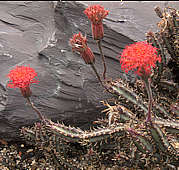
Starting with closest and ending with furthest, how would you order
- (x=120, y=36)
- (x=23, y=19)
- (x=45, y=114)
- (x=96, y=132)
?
(x=96, y=132)
(x=45, y=114)
(x=120, y=36)
(x=23, y=19)

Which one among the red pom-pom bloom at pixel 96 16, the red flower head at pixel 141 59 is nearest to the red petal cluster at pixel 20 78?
the red pom-pom bloom at pixel 96 16

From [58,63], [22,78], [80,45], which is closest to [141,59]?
[80,45]

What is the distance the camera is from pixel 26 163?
2.31 meters

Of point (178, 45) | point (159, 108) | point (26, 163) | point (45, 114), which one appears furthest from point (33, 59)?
point (178, 45)

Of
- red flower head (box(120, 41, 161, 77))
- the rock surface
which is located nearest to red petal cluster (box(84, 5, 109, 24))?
red flower head (box(120, 41, 161, 77))

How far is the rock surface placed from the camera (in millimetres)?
2234

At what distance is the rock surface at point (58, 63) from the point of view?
88.0 inches

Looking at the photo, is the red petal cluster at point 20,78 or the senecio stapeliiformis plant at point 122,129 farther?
the red petal cluster at point 20,78

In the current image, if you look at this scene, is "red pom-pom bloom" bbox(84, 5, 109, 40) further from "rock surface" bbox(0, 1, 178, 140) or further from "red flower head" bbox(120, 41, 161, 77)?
"rock surface" bbox(0, 1, 178, 140)

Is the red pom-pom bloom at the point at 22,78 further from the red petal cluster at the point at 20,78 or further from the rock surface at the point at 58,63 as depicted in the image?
the rock surface at the point at 58,63

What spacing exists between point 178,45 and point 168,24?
216mm

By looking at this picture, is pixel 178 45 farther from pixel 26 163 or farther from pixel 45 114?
pixel 26 163

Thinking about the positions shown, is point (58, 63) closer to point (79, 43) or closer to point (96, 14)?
point (79, 43)

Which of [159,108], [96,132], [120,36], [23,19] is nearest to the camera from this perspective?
[96,132]
